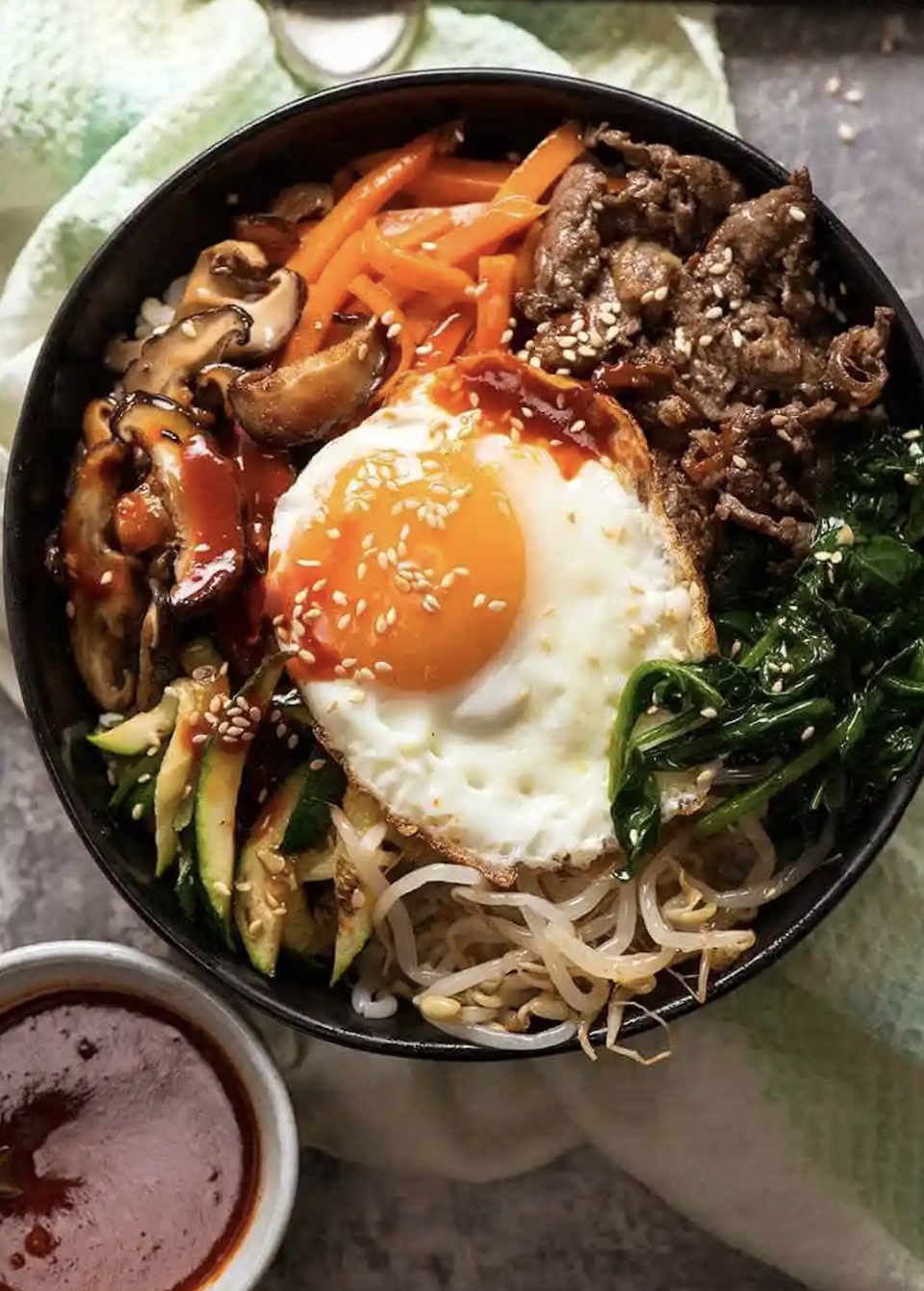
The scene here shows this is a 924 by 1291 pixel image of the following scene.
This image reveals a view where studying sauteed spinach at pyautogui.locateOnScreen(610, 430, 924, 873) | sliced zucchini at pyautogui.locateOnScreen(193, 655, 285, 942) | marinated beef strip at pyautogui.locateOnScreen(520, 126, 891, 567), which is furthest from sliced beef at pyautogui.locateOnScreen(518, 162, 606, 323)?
sliced zucchini at pyautogui.locateOnScreen(193, 655, 285, 942)

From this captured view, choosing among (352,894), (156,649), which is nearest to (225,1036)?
(352,894)

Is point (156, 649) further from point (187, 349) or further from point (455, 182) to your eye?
point (455, 182)

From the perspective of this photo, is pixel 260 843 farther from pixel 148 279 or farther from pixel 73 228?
pixel 73 228

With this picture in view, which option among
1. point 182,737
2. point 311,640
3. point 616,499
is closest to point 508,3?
point 616,499

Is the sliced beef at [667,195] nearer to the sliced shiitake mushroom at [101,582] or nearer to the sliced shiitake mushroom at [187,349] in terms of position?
the sliced shiitake mushroom at [187,349]

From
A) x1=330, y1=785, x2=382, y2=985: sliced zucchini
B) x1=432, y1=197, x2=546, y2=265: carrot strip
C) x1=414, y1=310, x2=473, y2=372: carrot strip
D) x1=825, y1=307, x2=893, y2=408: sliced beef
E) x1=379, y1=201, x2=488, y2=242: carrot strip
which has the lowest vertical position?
x1=330, y1=785, x2=382, y2=985: sliced zucchini

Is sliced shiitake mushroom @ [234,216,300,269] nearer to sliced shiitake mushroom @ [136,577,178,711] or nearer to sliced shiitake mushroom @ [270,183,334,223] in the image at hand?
sliced shiitake mushroom @ [270,183,334,223]
